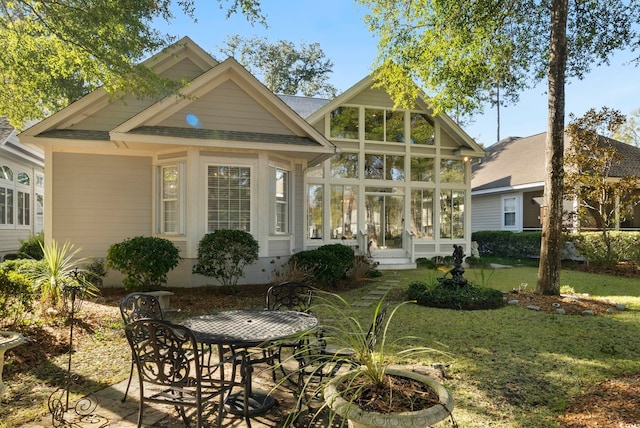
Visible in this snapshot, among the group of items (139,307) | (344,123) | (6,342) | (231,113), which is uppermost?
(344,123)

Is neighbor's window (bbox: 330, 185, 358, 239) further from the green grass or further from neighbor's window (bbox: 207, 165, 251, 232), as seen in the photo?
the green grass

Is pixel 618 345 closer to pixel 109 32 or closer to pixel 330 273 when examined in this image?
pixel 330 273

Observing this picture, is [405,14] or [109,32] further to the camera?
[405,14]

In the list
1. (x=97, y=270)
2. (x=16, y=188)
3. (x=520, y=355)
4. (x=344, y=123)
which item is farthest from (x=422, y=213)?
(x=16, y=188)

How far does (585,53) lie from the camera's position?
39.1 ft

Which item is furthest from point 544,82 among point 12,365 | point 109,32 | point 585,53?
point 12,365

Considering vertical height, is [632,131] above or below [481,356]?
above

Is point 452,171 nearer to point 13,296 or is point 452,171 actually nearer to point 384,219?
point 384,219

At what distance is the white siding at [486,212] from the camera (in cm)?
2156

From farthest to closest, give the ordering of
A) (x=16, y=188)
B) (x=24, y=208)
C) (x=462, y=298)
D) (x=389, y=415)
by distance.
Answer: (x=24, y=208)
(x=16, y=188)
(x=462, y=298)
(x=389, y=415)

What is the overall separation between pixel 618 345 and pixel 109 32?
10.4m

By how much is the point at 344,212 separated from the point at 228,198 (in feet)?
20.0

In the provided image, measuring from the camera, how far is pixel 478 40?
1127 centimetres

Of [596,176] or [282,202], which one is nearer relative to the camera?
[282,202]
